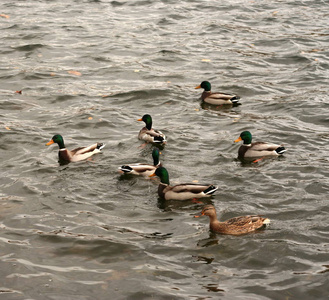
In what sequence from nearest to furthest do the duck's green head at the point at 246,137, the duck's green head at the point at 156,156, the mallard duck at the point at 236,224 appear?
the mallard duck at the point at 236,224 → the duck's green head at the point at 156,156 → the duck's green head at the point at 246,137

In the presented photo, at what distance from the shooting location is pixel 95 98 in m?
16.9

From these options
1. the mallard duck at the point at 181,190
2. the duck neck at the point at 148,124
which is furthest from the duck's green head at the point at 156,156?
the duck neck at the point at 148,124

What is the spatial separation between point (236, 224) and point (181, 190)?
5.42ft

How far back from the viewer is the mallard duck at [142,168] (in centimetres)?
1245

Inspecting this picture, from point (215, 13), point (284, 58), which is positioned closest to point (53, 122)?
point (284, 58)

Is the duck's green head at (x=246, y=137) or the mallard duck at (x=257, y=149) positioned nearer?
the mallard duck at (x=257, y=149)

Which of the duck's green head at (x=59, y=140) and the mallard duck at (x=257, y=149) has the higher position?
the duck's green head at (x=59, y=140)

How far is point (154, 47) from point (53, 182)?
10026 mm

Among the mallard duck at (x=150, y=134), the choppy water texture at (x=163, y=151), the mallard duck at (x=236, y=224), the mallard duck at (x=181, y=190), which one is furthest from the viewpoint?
the mallard duck at (x=150, y=134)

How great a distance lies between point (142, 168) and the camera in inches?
497

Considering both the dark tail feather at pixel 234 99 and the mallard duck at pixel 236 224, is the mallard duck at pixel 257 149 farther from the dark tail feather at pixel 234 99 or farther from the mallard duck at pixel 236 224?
the mallard duck at pixel 236 224

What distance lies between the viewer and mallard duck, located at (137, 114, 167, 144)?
14.0m

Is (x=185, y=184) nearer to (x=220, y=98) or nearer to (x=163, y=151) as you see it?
(x=163, y=151)

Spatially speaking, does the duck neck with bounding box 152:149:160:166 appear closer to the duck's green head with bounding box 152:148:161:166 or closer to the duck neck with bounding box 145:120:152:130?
the duck's green head with bounding box 152:148:161:166
